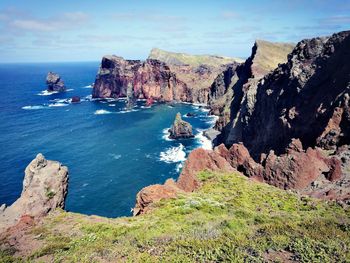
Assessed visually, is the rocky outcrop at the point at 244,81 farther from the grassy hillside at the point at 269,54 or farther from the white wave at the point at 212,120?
the white wave at the point at 212,120

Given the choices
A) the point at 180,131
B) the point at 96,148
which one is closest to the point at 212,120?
the point at 180,131

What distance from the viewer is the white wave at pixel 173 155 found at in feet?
342

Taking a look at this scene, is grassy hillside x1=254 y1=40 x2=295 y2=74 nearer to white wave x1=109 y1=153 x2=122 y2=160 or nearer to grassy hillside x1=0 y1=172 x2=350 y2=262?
white wave x1=109 y1=153 x2=122 y2=160

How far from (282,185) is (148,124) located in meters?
114

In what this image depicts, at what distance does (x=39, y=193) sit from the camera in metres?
34.6

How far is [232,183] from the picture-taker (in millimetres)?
41969

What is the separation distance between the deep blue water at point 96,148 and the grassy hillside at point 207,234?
4260 cm

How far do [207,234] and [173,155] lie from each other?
8245cm

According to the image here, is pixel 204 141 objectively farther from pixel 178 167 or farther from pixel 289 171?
pixel 289 171

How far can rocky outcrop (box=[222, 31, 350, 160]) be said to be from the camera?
59.2m

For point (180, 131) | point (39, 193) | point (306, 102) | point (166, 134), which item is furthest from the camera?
point (166, 134)

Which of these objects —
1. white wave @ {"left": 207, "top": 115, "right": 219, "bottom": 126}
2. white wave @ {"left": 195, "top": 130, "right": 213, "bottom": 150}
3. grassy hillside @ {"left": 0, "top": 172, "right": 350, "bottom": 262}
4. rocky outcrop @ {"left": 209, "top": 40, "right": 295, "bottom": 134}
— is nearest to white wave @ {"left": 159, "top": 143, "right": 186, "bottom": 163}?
white wave @ {"left": 195, "top": 130, "right": 213, "bottom": 150}

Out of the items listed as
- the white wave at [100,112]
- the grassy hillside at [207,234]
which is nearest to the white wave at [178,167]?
the grassy hillside at [207,234]

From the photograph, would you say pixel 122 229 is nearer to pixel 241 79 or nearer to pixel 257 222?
pixel 257 222
